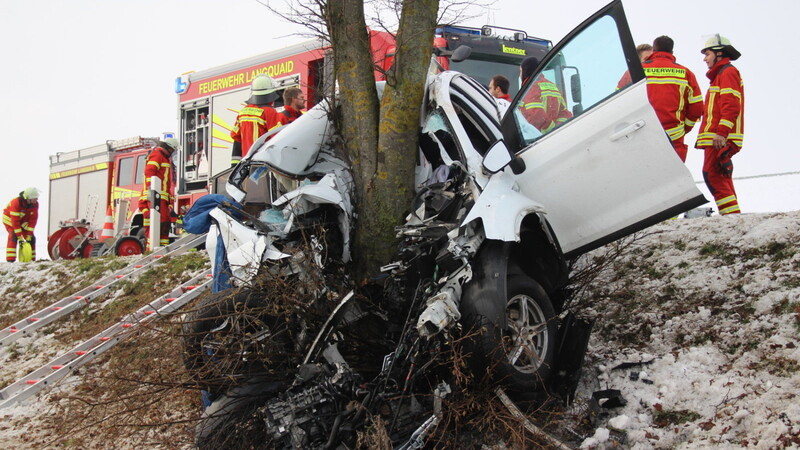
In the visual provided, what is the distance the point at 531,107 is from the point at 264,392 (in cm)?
241

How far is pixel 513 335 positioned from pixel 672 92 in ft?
12.3

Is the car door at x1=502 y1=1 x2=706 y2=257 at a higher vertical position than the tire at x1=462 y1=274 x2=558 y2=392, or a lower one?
higher

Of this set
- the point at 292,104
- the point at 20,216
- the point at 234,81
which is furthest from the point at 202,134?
the point at 292,104

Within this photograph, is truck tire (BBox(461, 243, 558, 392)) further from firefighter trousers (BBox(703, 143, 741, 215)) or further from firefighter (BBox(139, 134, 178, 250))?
firefighter (BBox(139, 134, 178, 250))

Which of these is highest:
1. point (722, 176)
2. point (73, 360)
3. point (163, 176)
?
point (722, 176)

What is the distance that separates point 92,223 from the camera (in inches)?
715

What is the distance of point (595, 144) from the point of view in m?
4.31

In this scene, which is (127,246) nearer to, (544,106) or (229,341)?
(229,341)

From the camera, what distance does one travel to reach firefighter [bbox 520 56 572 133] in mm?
4465

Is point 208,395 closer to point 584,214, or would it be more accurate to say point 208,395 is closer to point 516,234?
point 516,234

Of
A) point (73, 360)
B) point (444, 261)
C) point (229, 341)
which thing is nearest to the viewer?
point (229, 341)

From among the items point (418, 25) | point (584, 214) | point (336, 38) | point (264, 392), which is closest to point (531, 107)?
point (584, 214)

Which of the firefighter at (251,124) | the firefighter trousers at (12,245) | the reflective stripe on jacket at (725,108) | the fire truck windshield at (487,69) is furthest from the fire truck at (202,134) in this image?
the reflective stripe on jacket at (725,108)

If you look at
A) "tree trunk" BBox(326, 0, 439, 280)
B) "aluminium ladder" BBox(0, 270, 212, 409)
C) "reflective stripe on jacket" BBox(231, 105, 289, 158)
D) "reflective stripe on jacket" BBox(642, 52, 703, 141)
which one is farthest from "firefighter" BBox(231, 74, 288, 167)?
"reflective stripe on jacket" BBox(642, 52, 703, 141)
